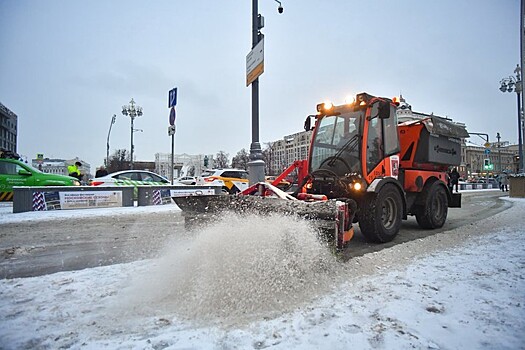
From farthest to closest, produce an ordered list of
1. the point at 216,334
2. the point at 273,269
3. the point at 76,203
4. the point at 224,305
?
the point at 76,203, the point at 273,269, the point at 224,305, the point at 216,334

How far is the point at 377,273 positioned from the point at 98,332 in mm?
2792

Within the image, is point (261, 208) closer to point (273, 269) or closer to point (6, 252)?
point (273, 269)

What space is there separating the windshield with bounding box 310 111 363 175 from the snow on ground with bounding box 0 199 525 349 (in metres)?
1.63

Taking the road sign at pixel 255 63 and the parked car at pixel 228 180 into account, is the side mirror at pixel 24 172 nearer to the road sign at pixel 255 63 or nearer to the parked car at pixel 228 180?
the parked car at pixel 228 180

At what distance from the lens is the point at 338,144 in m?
5.40

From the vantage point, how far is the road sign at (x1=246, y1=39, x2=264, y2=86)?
26.3ft

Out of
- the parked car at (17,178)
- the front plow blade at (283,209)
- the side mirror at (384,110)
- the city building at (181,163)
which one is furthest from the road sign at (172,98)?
the city building at (181,163)

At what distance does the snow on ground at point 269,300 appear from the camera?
2.13 metres

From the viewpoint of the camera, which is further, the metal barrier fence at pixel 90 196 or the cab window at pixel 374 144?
the metal barrier fence at pixel 90 196

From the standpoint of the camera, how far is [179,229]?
6543 mm

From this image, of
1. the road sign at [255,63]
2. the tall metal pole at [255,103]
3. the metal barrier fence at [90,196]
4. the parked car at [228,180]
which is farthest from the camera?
the parked car at [228,180]

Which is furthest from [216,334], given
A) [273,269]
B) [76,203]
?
[76,203]

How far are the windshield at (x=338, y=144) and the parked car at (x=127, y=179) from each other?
29.6 feet

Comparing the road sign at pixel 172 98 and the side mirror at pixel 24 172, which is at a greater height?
the road sign at pixel 172 98
